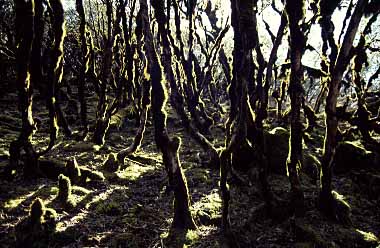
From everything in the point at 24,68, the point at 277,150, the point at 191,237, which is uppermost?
the point at 24,68

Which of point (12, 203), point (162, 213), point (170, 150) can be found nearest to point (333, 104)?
point (170, 150)

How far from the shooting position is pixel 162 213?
26.2 ft

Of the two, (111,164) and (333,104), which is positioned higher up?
(333,104)

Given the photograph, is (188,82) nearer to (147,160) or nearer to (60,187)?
(147,160)

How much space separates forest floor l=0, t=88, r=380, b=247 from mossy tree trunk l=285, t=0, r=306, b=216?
74 cm

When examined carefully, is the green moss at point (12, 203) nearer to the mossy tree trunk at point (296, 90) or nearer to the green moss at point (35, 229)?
the green moss at point (35, 229)

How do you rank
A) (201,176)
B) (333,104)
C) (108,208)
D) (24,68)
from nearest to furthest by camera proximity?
(333,104) → (108,208) → (24,68) → (201,176)

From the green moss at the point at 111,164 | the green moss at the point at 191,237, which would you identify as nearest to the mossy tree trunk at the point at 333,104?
the green moss at the point at 191,237

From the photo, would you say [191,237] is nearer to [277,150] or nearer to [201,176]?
[201,176]

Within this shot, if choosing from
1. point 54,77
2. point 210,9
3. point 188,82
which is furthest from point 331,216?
point 210,9

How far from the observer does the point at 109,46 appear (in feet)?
43.4

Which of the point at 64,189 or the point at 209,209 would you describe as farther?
the point at 209,209

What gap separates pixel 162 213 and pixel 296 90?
4.50 m

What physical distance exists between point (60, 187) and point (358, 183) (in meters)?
9.47
